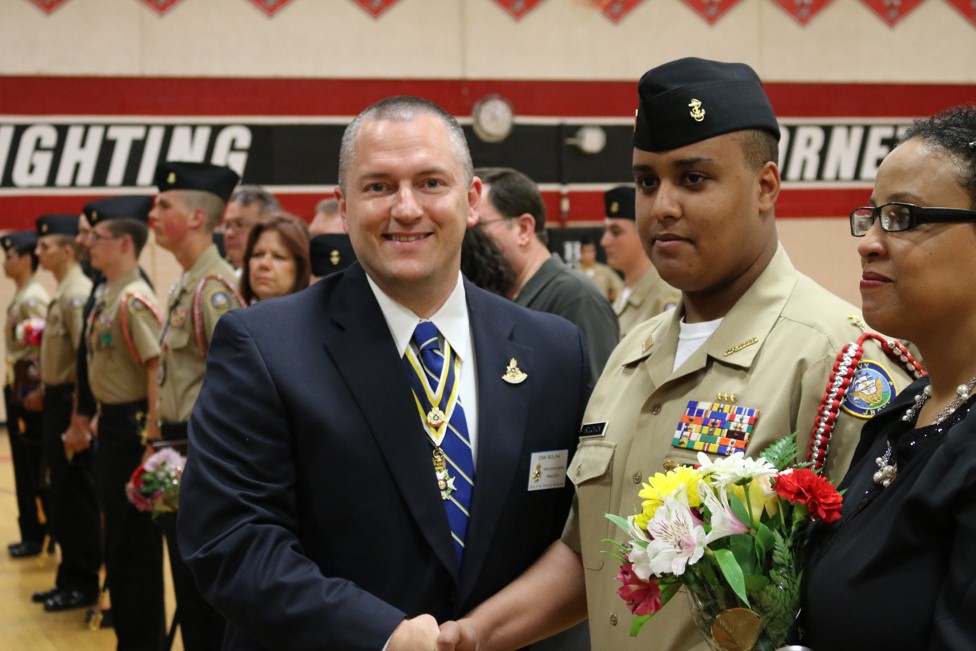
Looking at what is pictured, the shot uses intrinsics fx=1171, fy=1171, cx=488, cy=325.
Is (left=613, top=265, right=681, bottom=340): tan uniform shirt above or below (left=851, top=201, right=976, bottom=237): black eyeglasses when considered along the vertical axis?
below

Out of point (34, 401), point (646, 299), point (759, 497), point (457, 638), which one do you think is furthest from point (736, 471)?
point (34, 401)

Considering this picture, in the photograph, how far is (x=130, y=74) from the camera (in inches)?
449

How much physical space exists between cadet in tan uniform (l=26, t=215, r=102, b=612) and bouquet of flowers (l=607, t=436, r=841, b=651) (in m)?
5.41

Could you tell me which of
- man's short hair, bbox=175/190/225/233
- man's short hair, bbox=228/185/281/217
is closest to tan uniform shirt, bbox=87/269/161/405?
man's short hair, bbox=175/190/225/233

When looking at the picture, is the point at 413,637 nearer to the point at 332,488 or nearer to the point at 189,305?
the point at 332,488

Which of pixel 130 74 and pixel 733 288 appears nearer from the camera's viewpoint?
pixel 733 288

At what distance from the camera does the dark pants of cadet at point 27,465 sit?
25.8 feet

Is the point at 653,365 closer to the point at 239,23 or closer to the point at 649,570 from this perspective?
the point at 649,570

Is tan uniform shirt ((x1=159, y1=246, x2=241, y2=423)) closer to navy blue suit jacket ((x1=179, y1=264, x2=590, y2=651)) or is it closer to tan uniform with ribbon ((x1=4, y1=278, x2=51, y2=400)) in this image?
navy blue suit jacket ((x1=179, y1=264, x2=590, y2=651))

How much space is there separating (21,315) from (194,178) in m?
3.91

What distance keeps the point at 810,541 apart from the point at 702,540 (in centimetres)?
18

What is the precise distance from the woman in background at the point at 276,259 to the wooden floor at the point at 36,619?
2027mm

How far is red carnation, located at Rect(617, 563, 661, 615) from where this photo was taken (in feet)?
5.18

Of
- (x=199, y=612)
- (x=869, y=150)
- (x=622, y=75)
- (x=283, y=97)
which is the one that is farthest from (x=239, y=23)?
(x=199, y=612)
